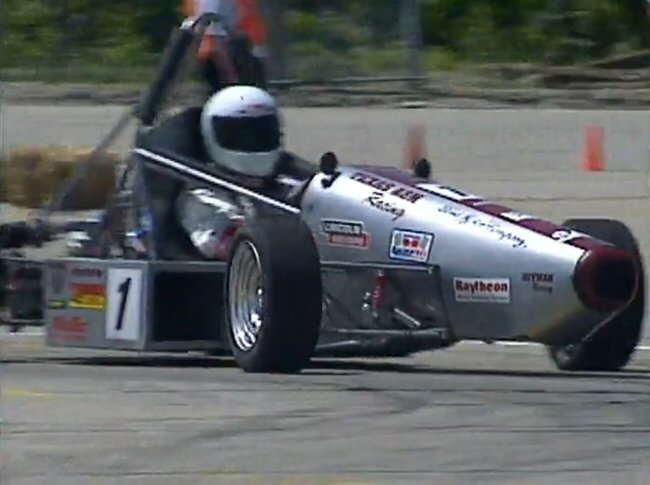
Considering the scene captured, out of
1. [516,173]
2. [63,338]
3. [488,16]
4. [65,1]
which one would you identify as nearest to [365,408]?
[63,338]

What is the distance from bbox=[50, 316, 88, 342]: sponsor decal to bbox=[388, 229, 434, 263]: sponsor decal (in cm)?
175

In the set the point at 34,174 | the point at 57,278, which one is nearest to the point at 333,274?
the point at 57,278

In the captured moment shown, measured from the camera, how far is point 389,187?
10703 mm

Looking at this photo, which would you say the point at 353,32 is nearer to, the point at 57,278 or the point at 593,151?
the point at 593,151

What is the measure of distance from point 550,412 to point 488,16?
23.3 meters

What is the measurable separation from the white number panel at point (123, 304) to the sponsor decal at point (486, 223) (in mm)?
Answer: 1620

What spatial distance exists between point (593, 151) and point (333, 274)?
1071 cm

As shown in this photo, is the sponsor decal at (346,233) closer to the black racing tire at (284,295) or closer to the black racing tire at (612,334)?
the black racing tire at (284,295)

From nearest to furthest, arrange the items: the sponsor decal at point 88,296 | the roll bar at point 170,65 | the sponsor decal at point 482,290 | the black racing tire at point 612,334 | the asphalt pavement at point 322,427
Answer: the asphalt pavement at point 322,427
the sponsor decal at point 482,290
the black racing tire at point 612,334
the sponsor decal at point 88,296
the roll bar at point 170,65

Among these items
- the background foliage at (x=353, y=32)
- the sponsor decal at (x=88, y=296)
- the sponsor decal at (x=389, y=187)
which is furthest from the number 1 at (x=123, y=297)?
the background foliage at (x=353, y=32)

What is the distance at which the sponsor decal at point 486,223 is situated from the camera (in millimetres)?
9992

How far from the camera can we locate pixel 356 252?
1071cm

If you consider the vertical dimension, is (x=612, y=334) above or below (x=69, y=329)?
above

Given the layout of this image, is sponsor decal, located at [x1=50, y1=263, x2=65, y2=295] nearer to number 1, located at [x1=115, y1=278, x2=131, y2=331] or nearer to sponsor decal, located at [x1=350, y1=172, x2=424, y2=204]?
number 1, located at [x1=115, y1=278, x2=131, y2=331]
